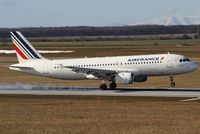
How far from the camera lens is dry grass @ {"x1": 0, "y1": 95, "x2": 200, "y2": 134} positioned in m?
30.1

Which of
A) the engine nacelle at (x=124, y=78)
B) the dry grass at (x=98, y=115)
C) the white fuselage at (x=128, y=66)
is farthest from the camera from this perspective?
the white fuselage at (x=128, y=66)

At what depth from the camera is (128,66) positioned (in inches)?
2386

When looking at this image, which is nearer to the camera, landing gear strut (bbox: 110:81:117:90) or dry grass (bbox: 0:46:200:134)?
dry grass (bbox: 0:46:200:134)

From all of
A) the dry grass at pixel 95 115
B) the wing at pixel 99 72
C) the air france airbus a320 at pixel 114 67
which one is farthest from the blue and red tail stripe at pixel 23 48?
the dry grass at pixel 95 115

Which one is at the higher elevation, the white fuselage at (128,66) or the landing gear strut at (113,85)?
the white fuselage at (128,66)

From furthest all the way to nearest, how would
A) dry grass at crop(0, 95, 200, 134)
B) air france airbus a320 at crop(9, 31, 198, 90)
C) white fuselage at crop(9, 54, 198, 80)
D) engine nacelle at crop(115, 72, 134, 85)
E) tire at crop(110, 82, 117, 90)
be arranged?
1. tire at crop(110, 82, 117, 90)
2. white fuselage at crop(9, 54, 198, 80)
3. air france airbus a320 at crop(9, 31, 198, 90)
4. engine nacelle at crop(115, 72, 134, 85)
5. dry grass at crop(0, 95, 200, 134)

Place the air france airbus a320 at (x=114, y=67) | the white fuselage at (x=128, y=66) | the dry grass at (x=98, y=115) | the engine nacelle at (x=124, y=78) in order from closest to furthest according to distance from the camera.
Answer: the dry grass at (x=98, y=115), the engine nacelle at (x=124, y=78), the air france airbus a320 at (x=114, y=67), the white fuselage at (x=128, y=66)

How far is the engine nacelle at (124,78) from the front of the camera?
58.1 meters

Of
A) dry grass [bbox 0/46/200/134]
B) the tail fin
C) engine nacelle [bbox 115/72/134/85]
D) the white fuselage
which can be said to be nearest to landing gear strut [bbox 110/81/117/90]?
the white fuselage

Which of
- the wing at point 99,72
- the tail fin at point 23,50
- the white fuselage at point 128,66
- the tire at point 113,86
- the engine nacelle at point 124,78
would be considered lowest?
the tire at point 113,86

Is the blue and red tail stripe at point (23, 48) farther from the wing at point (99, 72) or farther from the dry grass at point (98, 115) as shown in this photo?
the dry grass at point (98, 115)

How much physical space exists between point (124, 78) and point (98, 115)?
71.2 ft

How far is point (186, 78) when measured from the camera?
7781cm

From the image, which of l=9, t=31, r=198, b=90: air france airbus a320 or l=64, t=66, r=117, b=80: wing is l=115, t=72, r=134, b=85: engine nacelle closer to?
l=9, t=31, r=198, b=90: air france airbus a320
